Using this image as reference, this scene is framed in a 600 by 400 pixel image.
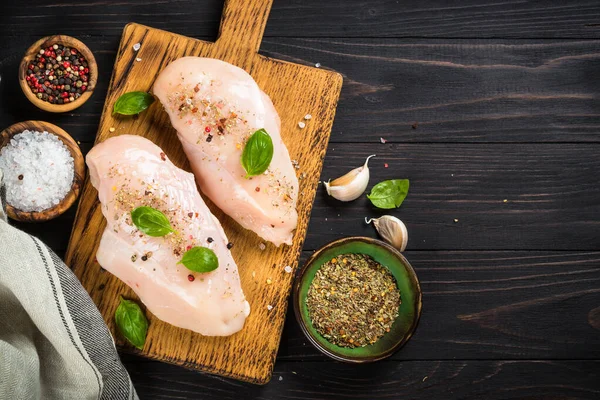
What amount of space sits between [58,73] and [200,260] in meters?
0.68

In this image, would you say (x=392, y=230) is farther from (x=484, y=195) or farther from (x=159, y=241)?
(x=159, y=241)

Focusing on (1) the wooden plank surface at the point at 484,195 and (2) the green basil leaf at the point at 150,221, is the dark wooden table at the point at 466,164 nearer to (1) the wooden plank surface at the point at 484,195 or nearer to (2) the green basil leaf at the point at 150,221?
(1) the wooden plank surface at the point at 484,195

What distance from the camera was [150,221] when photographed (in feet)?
4.96

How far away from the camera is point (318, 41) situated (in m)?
1.84

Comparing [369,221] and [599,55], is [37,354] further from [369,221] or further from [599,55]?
[599,55]

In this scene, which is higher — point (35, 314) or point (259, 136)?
point (259, 136)

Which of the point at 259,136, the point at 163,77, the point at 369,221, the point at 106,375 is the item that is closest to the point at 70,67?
the point at 163,77

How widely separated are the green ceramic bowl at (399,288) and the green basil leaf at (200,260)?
24 cm

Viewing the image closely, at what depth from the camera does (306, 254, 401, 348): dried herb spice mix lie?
1.68 metres

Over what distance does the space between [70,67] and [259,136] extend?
58 cm

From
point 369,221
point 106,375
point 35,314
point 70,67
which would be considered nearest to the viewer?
point 35,314

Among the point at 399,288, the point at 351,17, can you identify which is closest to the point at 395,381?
the point at 399,288

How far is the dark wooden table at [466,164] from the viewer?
5.96 feet

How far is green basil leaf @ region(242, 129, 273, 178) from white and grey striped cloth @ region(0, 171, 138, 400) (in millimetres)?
531
